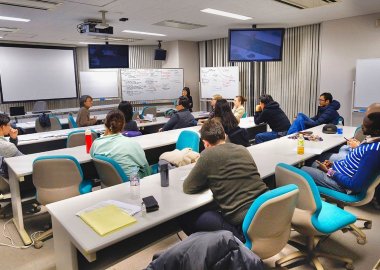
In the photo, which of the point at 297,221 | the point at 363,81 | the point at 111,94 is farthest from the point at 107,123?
the point at 111,94

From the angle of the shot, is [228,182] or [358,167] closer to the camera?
[228,182]

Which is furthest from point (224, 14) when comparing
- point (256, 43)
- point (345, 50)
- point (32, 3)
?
point (32, 3)

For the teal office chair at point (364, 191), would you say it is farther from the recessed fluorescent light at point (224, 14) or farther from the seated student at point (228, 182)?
the recessed fluorescent light at point (224, 14)

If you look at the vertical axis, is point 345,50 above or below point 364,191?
above

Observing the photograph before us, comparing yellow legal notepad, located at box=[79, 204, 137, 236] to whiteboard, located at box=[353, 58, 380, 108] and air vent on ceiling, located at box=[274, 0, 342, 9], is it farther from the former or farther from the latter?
whiteboard, located at box=[353, 58, 380, 108]

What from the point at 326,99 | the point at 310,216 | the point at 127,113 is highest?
the point at 326,99

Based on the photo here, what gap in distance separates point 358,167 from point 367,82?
3912 mm

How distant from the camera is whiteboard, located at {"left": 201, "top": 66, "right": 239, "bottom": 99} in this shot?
27.0 feet

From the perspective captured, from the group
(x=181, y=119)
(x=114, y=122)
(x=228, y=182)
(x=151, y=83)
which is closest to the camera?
(x=228, y=182)

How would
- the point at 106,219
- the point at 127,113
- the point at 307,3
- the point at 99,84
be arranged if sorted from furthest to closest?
the point at 99,84 → the point at 307,3 → the point at 127,113 → the point at 106,219

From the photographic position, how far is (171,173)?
106 inches

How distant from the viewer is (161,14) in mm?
5402

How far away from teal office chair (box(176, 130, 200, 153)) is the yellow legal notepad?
1.83 metres

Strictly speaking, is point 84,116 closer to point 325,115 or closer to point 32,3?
point 32,3
